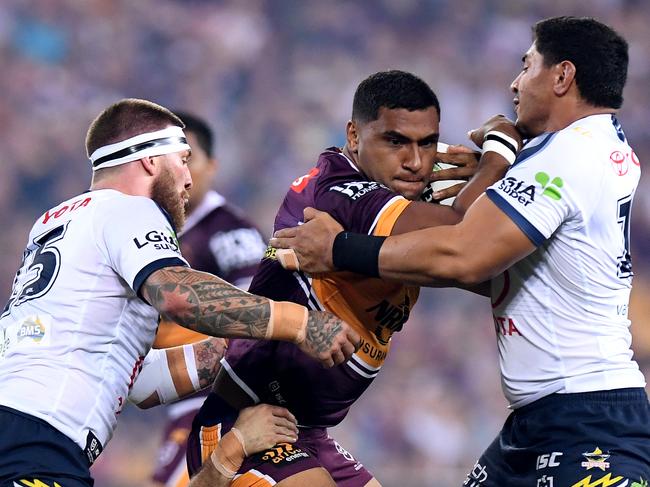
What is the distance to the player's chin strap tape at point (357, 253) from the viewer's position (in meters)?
3.95

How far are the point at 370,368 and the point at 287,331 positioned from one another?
0.70 m

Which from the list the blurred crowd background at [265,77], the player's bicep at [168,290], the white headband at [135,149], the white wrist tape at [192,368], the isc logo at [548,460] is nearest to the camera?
the player's bicep at [168,290]

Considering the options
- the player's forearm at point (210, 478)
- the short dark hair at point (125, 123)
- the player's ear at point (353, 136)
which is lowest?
the player's forearm at point (210, 478)

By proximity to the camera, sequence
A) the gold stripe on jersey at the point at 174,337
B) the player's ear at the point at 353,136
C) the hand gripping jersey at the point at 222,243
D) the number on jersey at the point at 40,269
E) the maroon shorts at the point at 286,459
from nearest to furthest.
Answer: the number on jersey at the point at 40,269 < the maroon shorts at the point at 286,459 < the player's ear at the point at 353,136 < the gold stripe on jersey at the point at 174,337 < the hand gripping jersey at the point at 222,243

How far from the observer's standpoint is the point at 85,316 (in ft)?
12.9

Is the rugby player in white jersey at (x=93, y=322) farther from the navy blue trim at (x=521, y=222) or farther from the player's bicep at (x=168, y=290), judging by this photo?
the navy blue trim at (x=521, y=222)

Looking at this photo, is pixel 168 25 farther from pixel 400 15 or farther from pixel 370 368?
pixel 370 368

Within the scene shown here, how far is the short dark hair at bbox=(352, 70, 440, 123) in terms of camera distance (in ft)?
14.5

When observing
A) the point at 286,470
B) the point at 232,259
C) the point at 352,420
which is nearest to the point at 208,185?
the point at 232,259

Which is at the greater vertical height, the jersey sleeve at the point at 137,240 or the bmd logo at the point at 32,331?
the jersey sleeve at the point at 137,240

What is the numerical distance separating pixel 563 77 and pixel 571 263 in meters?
0.82

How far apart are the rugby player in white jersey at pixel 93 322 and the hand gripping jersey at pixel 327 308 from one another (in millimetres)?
364

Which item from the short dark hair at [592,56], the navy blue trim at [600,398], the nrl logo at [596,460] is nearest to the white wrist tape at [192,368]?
the navy blue trim at [600,398]

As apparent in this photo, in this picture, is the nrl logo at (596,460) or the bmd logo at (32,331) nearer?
the nrl logo at (596,460)
